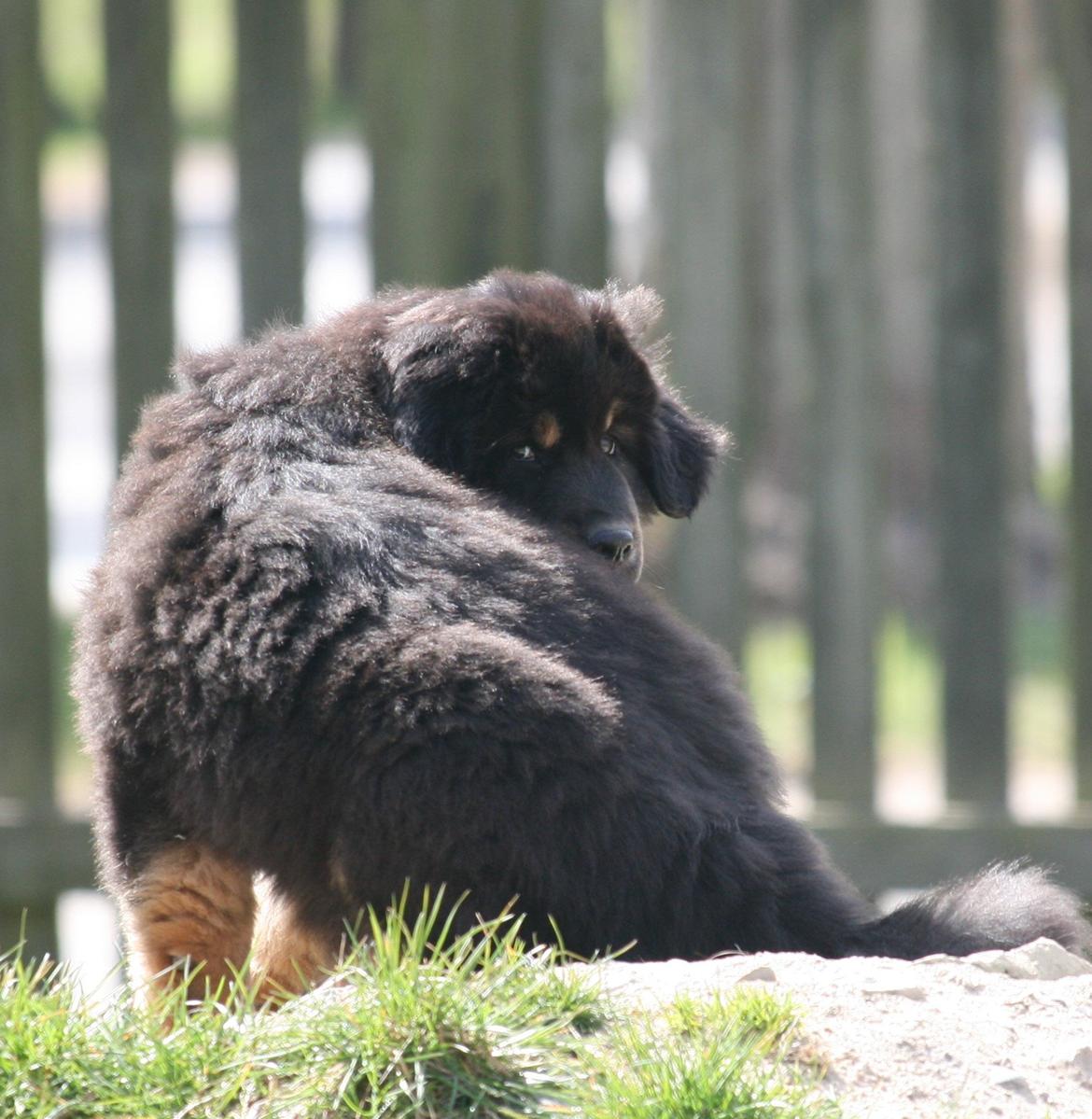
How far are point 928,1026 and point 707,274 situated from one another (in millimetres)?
3743

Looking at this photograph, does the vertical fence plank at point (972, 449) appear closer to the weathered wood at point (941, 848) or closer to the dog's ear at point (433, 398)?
the weathered wood at point (941, 848)

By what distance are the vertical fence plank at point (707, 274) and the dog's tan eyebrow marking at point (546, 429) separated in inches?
73.8

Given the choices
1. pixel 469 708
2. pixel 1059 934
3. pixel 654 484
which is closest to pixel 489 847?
pixel 469 708

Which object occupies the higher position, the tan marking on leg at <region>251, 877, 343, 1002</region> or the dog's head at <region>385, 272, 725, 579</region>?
the dog's head at <region>385, 272, 725, 579</region>

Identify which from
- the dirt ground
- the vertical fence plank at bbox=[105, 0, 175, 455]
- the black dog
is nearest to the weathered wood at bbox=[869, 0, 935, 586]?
the vertical fence plank at bbox=[105, 0, 175, 455]

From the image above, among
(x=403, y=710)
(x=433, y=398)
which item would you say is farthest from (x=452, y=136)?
(x=403, y=710)

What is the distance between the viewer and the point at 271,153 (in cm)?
598

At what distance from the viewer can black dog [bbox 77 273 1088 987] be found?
3096 mm

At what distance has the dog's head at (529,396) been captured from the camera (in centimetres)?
406

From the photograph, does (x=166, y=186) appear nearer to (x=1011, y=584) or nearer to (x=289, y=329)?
(x=289, y=329)

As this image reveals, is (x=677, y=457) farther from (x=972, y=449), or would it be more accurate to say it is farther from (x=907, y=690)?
(x=907, y=690)

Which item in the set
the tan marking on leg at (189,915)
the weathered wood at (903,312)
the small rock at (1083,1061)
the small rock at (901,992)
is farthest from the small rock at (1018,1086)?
the weathered wood at (903,312)

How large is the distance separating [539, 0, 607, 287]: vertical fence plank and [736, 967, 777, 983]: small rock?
11.4ft

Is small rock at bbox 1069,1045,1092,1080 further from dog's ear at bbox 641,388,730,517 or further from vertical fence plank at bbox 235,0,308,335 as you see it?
vertical fence plank at bbox 235,0,308,335
